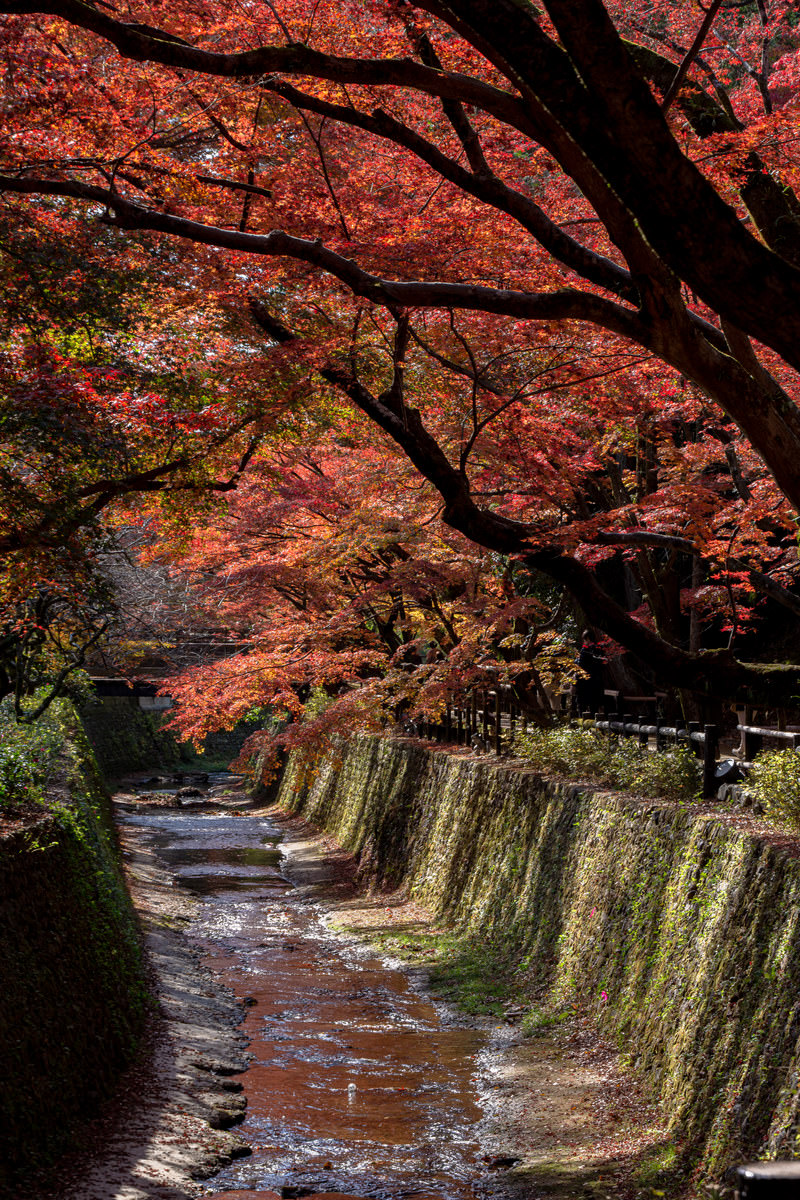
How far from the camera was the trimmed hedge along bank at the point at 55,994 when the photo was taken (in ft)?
23.0

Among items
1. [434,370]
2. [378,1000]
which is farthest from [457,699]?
[434,370]

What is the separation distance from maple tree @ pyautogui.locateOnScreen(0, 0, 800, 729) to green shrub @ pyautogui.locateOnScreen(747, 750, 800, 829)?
4.13 feet

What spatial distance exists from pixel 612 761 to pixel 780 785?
4.46 meters

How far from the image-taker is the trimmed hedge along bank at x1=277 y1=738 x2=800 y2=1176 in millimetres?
6727

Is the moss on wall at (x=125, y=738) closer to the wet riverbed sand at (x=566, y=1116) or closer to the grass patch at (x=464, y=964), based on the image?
the grass patch at (x=464, y=964)

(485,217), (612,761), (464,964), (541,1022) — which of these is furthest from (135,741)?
(485,217)

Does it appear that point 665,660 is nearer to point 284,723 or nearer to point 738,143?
point 738,143

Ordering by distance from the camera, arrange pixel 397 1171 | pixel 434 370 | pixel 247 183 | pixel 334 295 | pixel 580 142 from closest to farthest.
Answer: pixel 580 142 → pixel 397 1171 → pixel 247 183 → pixel 334 295 → pixel 434 370

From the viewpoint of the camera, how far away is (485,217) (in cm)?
937

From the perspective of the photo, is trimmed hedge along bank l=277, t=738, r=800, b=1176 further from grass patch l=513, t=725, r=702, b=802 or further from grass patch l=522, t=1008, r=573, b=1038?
grass patch l=513, t=725, r=702, b=802

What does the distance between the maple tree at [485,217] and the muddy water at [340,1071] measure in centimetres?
455

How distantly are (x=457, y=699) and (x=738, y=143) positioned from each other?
13171mm

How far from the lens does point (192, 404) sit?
11266 mm

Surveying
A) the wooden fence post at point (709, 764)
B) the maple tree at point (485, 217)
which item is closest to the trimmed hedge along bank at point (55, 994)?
the maple tree at point (485, 217)
